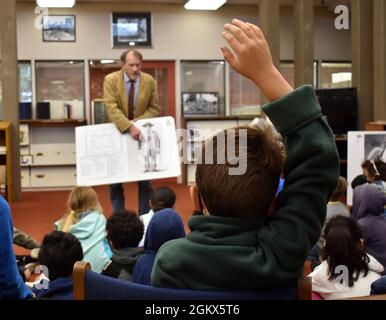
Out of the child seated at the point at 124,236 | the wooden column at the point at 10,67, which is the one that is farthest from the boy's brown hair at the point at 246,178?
the wooden column at the point at 10,67

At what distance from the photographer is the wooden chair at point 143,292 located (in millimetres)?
954

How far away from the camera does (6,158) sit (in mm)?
6840

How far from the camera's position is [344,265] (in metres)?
2.24

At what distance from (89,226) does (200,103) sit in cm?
681

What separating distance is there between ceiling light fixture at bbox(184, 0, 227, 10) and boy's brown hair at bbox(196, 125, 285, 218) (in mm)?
8304

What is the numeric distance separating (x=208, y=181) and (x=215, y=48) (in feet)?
29.7

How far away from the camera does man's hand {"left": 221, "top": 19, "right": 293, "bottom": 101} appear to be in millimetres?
933

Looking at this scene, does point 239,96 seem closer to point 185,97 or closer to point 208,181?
point 185,97

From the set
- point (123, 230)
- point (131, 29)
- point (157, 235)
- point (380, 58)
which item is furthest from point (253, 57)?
point (131, 29)

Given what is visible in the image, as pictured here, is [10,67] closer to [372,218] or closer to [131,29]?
[131,29]

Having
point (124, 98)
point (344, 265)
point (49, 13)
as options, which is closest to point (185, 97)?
point (49, 13)

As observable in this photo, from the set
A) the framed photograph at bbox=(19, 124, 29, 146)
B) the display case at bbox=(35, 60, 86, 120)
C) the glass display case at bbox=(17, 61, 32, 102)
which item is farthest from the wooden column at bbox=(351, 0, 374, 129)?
the glass display case at bbox=(17, 61, 32, 102)

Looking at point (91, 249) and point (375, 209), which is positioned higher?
point (375, 209)

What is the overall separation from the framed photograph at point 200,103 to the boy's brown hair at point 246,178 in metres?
8.74
